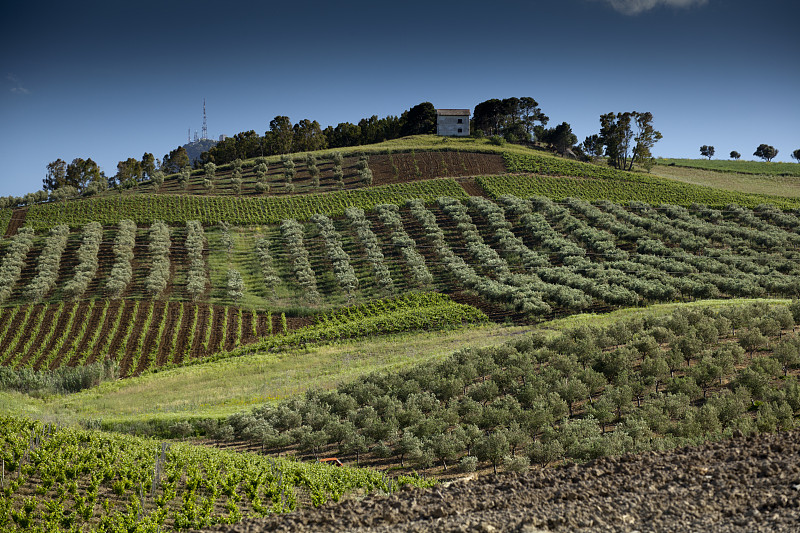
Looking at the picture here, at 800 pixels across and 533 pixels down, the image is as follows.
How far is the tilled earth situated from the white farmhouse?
116145 mm

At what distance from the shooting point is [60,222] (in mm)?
72562

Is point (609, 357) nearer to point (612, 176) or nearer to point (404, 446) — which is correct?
point (404, 446)

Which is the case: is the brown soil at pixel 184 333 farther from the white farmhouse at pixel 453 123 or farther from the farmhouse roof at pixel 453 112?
the farmhouse roof at pixel 453 112

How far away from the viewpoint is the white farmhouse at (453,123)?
424 feet

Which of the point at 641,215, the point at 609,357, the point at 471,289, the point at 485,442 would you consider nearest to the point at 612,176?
the point at 641,215

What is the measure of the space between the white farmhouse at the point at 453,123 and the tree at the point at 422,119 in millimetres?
4759

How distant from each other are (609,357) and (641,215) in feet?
172

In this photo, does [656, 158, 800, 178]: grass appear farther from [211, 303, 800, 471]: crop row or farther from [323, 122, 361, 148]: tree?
[211, 303, 800, 471]: crop row

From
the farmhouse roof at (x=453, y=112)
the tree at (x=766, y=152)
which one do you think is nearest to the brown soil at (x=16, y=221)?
the farmhouse roof at (x=453, y=112)

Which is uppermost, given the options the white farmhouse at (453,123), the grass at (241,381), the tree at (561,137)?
the white farmhouse at (453,123)

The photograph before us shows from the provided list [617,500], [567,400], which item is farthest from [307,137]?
[617,500]

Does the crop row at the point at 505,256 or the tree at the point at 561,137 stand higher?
the tree at the point at 561,137

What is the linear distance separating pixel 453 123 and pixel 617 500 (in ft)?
399

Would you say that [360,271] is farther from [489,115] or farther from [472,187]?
[489,115]
